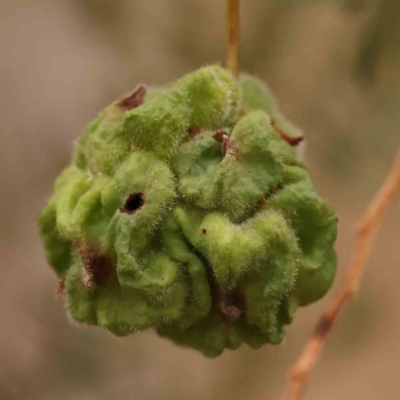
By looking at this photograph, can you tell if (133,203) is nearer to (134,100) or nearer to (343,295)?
(134,100)

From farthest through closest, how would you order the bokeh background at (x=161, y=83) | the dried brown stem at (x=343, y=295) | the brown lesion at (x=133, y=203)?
the bokeh background at (x=161, y=83) < the dried brown stem at (x=343, y=295) < the brown lesion at (x=133, y=203)

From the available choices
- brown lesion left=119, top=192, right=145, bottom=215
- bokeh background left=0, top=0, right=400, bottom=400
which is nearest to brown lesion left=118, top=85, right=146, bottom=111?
brown lesion left=119, top=192, right=145, bottom=215

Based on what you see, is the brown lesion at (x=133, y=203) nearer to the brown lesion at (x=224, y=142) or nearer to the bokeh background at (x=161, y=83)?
the brown lesion at (x=224, y=142)

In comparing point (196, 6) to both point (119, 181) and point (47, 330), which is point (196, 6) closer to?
point (47, 330)

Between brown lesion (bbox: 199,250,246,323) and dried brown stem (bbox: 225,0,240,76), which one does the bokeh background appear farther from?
brown lesion (bbox: 199,250,246,323)

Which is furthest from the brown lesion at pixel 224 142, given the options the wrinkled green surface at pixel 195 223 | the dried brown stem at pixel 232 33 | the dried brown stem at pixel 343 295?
the dried brown stem at pixel 343 295

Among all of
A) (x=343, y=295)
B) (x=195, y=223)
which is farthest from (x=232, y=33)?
(x=343, y=295)
